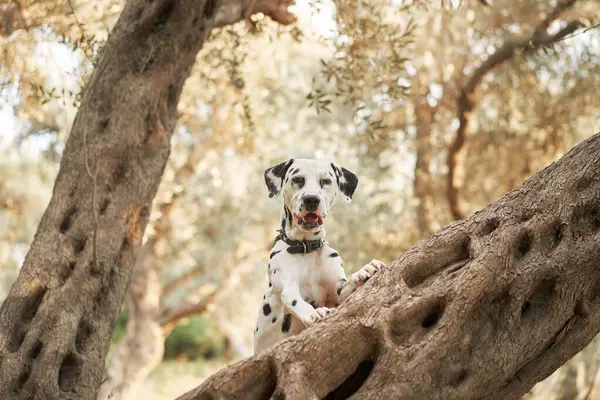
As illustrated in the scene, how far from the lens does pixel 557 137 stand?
43.3ft

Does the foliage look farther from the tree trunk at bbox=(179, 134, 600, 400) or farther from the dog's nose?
the tree trunk at bbox=(179, 134, 600, 400)

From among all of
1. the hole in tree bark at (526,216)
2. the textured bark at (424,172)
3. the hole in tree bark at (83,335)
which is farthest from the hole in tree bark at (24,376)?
the textured bark at (424,172)

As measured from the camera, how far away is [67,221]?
220 inches

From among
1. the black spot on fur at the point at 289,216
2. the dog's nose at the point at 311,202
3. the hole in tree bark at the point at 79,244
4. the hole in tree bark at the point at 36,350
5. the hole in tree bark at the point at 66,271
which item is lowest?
the dog's nose at the point at 311,202

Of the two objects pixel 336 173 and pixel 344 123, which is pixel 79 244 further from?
pixel 344 123

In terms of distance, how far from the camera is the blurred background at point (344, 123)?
353 inches

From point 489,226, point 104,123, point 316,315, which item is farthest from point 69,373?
point 489,226

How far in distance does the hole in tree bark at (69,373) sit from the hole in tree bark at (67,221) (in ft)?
3.22

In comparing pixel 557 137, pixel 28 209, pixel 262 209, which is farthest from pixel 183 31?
pixel 28 209

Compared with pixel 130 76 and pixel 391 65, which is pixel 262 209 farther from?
pixel 130 76

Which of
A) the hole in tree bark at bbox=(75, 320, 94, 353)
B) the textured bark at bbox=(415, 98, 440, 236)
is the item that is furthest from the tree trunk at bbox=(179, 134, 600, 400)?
the textured bark at bbox=(415, 98, 440, 236)

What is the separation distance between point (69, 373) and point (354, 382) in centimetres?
213

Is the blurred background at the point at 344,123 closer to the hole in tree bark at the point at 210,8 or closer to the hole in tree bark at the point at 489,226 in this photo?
the hole in tree bark at the point at 210,8

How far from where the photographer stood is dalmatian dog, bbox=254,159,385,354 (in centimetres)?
465
